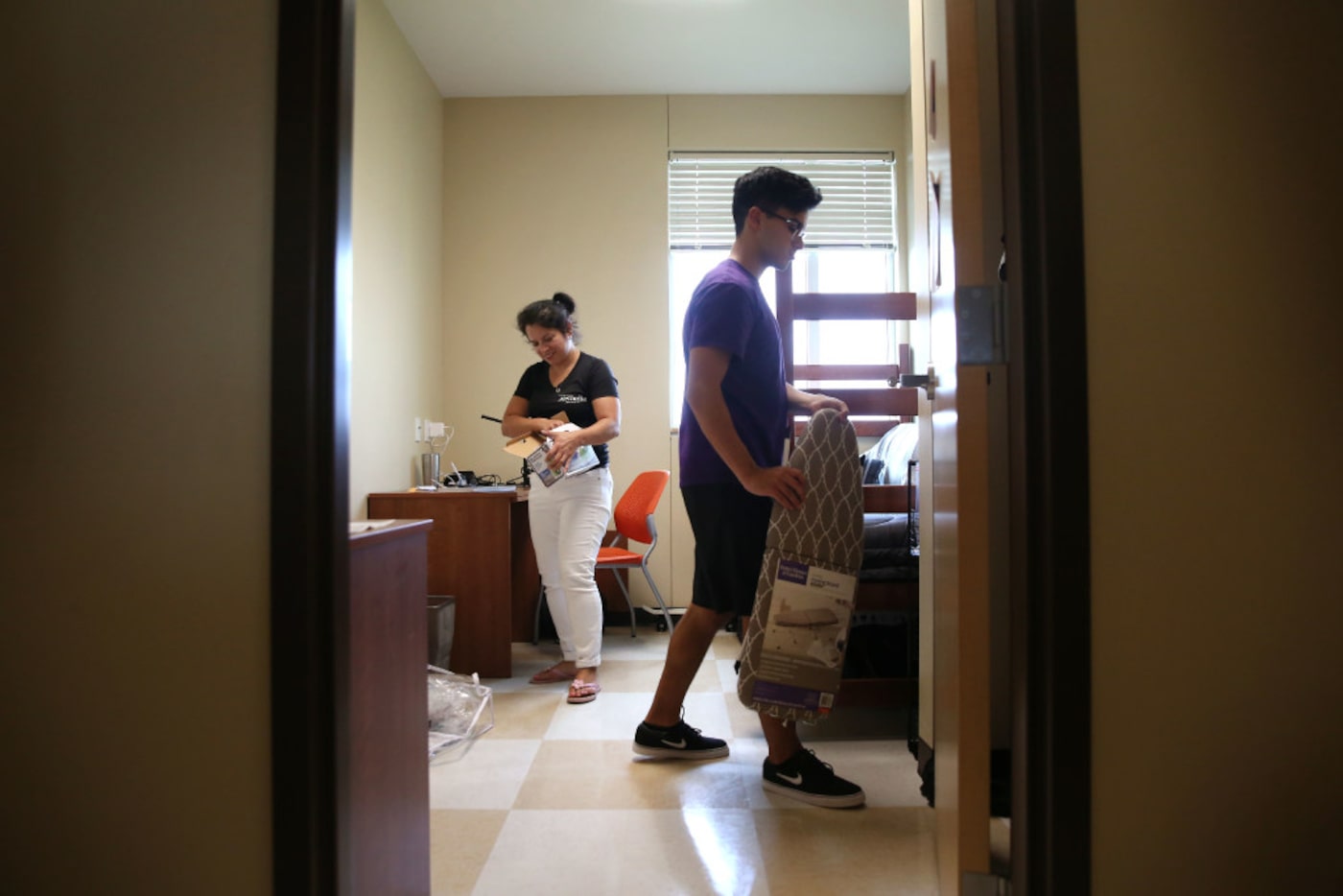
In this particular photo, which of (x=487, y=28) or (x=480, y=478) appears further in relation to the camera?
(x=480, y=478)

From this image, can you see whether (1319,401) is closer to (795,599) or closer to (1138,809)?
(1138,809)

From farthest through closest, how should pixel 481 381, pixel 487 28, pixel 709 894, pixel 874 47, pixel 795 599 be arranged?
pixel 481 381, pixel 874 47, pixel 487 28, pixel 795 599, pixel 709 894

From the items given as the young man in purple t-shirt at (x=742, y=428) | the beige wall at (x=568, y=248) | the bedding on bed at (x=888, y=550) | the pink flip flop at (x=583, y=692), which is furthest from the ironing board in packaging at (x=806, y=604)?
the beige wall at (x=568, y=248)

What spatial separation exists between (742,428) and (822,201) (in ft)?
10.0

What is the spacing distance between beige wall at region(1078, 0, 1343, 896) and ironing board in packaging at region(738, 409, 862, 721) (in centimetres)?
77

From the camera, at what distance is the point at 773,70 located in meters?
4.32

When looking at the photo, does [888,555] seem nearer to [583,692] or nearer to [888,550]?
[888,550]

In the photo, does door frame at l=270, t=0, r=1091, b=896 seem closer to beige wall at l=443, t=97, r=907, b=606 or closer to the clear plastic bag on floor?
the clear plastic bag on floor

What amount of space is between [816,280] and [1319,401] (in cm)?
380

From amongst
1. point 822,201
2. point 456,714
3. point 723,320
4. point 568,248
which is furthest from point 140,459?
point 822,201

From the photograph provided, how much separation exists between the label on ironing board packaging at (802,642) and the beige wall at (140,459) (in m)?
1.03

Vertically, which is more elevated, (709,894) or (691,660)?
(691,660)

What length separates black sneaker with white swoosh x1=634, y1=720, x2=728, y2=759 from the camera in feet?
7.02

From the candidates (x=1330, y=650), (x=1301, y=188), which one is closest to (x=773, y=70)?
(x=1301, y=188)
